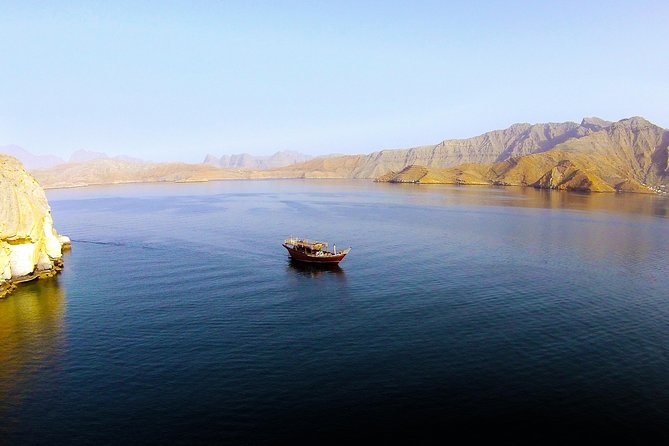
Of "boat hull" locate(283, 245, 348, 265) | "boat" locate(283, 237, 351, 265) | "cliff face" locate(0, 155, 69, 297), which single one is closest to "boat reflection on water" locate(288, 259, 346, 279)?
"boat hull" locate(283, 245, 348, 265)

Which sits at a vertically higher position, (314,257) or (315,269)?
(314,257)

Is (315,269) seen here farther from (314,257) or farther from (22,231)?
(22,231)

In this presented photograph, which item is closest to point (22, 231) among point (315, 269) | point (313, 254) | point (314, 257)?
point (314, 257)

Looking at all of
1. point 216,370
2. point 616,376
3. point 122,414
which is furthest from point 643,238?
point 122,414

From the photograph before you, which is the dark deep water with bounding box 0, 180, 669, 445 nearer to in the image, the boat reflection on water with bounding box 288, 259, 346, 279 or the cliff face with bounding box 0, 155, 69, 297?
the boat reflection on water with bounding box 288, 259, 346, 279

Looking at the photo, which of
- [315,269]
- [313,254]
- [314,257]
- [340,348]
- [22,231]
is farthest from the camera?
[313,254]

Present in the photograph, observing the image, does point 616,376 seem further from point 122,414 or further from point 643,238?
point 643,238

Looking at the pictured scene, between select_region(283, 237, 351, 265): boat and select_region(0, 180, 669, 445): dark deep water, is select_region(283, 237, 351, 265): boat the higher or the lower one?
the higher one
